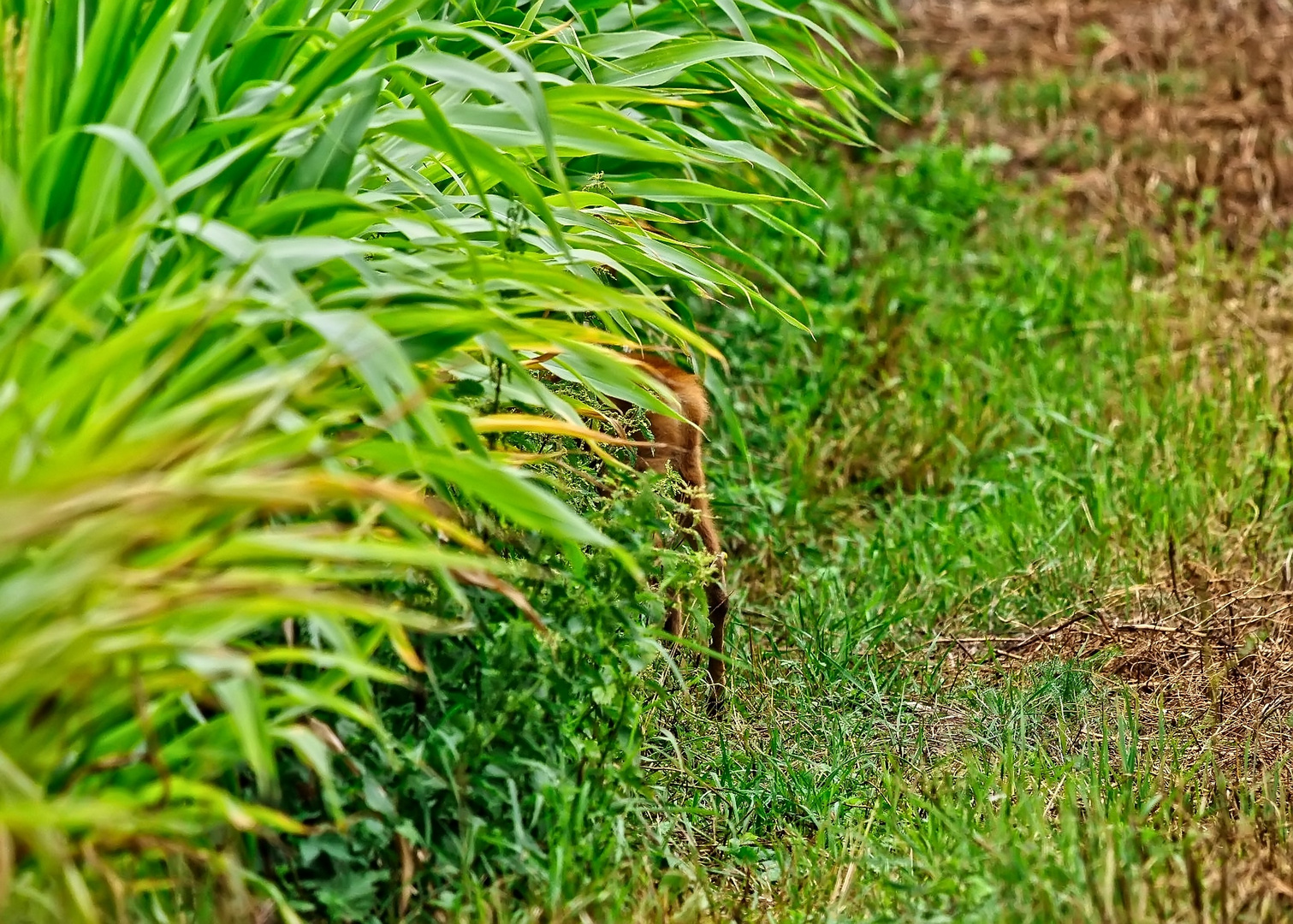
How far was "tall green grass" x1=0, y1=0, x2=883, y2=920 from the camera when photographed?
186cm

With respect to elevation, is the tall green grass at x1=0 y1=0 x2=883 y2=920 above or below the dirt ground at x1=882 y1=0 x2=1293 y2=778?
above

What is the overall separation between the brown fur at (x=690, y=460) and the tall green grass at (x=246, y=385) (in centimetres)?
22

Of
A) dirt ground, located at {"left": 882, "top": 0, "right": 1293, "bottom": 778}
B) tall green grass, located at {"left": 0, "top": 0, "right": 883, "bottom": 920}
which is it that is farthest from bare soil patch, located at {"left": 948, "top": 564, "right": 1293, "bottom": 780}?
tall green grass, located at {"left": 0, "top": 0, "right": 883, "bottom": 920}

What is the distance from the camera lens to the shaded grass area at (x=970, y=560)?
8.40ft

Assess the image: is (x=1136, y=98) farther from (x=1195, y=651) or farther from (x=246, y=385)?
(x=246, y=385)

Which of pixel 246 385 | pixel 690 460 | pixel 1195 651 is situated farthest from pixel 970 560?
pixel 246 385

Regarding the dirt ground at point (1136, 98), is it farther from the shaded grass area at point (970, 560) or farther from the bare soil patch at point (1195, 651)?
the bare soil patch at point (1195, 651)

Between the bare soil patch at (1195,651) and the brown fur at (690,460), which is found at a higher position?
the brown fur at (690,460)

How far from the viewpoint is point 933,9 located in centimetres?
790

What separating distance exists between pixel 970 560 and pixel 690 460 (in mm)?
926

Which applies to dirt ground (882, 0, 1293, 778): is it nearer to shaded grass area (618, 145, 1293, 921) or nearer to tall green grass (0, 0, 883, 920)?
shaded grass area (618, 145, 1293, 921)

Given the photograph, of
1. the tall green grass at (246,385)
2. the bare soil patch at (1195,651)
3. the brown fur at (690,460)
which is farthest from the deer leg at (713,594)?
the bare soil patch at (1195,651)

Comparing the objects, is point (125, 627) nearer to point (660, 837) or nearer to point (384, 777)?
point (384, 777)

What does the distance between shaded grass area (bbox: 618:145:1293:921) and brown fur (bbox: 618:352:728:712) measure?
126 millimetres
